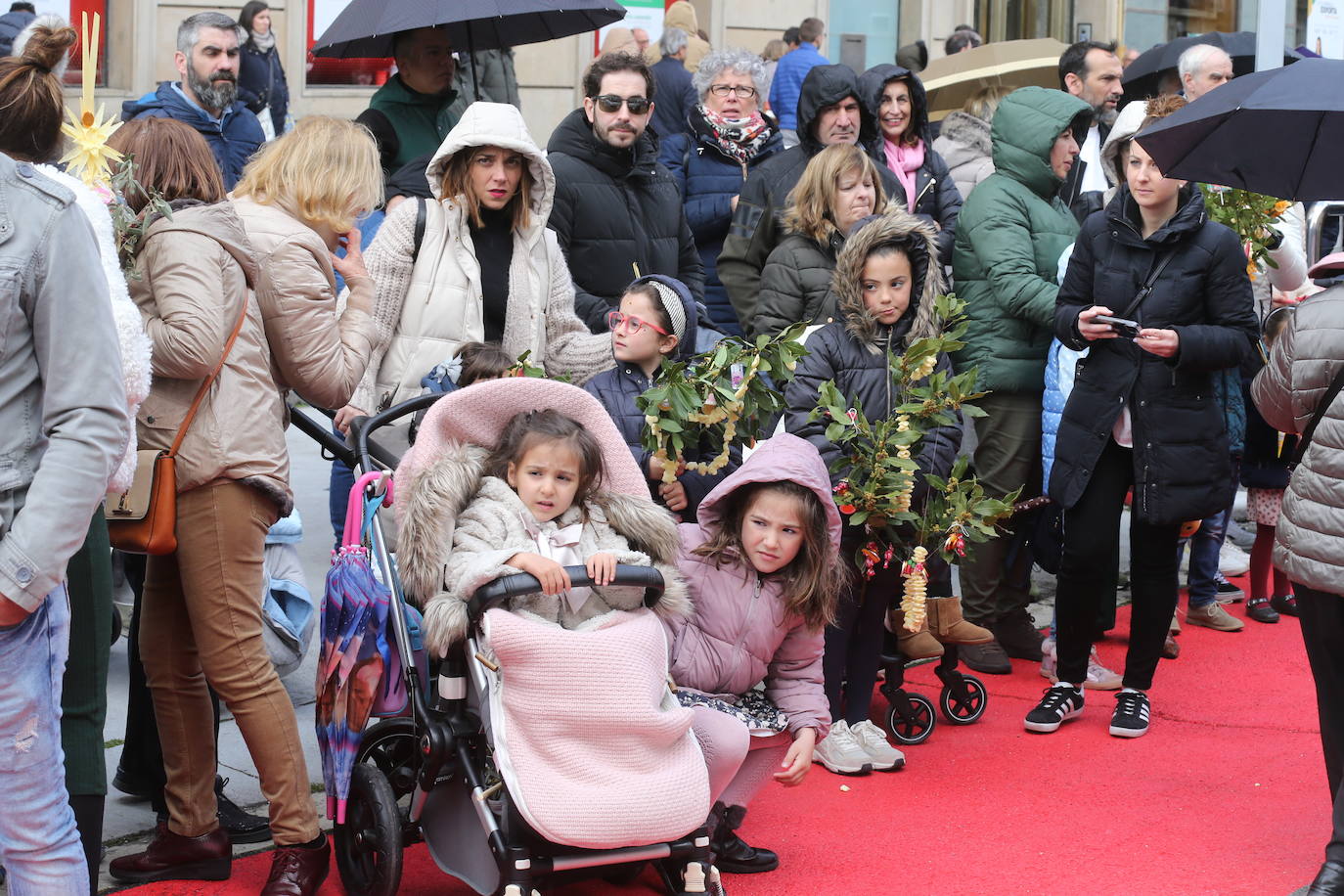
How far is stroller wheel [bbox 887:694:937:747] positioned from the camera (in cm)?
592

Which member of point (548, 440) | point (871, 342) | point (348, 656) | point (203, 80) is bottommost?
point (348, 656)

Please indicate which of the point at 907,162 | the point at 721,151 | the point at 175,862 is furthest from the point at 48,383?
the point at 907,162

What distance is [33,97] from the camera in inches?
132

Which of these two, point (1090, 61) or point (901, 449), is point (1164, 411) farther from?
point (1090, 61)

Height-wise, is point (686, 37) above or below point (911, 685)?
above

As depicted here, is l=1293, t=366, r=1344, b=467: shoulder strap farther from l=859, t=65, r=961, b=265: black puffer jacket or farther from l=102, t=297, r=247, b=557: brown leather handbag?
l=102, t=297, r=247, b=557: brown leather handbag

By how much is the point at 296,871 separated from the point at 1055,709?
3064 mm

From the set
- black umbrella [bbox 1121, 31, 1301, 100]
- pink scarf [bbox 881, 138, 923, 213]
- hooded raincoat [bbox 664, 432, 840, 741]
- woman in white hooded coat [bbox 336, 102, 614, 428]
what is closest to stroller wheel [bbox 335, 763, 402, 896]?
hooded raincoat [bbox 664, 432, 840, 741]

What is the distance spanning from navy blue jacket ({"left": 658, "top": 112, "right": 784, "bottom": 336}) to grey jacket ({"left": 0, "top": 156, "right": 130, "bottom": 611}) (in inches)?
181

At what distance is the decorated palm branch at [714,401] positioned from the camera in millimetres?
5047

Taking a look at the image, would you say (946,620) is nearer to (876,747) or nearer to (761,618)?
(876,747)

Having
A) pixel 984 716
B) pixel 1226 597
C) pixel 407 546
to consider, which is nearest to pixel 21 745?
pixel 407 546

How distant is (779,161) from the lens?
7.15 metres

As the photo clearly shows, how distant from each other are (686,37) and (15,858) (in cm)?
876
